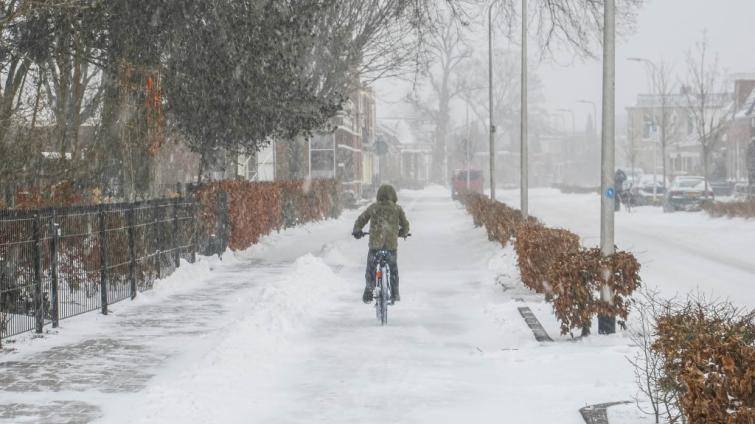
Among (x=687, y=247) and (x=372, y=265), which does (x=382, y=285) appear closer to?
(x=372, y=265)

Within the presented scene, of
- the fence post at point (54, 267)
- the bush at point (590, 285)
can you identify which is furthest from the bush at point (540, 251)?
the fence post at point (54, 267)

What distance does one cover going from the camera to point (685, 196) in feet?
157

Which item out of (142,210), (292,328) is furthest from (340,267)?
(292,328)

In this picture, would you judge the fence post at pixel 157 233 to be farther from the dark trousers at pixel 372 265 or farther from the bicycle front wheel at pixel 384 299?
the bicycle front wheel at pixel 384 299

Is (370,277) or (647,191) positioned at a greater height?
(370,277)

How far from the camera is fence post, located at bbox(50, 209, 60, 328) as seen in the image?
42.0 feet

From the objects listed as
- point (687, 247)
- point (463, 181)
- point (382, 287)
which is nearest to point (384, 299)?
point (382, 287)

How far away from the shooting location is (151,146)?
64.9 feet

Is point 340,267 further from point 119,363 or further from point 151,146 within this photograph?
point 119,363

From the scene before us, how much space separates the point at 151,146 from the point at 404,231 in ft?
22.5

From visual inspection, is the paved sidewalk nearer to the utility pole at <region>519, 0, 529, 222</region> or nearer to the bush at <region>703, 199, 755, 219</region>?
the utility pole at <region>519, 0, 529, 222</region>

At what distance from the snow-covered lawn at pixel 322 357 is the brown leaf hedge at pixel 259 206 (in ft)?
7.34

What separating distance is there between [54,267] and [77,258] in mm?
901

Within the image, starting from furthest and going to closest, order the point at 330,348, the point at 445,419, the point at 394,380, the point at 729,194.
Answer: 1. the point at 729,194
2. the point at 330,348
3. the point at 394,380
4. the point at 445,419
